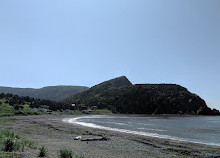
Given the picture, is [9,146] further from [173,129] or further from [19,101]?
[19,101]

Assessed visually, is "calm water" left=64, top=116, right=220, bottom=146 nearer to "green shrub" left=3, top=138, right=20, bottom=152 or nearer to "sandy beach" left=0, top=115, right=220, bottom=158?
"sandy beach" left=0, top=115, right=220, bottom=158

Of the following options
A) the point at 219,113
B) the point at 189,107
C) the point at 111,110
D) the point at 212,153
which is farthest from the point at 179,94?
the point at 212,153

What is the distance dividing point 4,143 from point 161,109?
624ft

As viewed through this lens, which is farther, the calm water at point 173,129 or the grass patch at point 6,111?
the grass patch at point 6,111

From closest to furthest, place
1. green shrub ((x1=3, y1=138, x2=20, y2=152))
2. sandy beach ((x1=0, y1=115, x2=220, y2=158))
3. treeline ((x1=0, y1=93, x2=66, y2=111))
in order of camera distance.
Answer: green shrub ((x1=3, y1=138, x2=20, y2=152)) → sandy beach ((x1=0, y1=115, x2=220, y2=158)) → treeline ((x1=0, y1=93, x2=66, y2=111))

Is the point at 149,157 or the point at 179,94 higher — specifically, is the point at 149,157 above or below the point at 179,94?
below

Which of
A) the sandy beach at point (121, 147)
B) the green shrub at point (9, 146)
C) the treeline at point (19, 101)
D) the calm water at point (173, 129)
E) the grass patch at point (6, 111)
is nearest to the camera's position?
the green shrub at point (9, 146)

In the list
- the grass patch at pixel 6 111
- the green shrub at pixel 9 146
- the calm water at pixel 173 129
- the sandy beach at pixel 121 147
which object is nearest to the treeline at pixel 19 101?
the grass patch at pixel 6 111

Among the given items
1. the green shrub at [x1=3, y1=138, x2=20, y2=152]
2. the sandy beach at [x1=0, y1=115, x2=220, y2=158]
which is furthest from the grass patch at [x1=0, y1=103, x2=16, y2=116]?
the green shrub at [x1=3, y1=138, x2=20, y2=152]

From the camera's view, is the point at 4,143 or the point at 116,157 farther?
the point at 116,157

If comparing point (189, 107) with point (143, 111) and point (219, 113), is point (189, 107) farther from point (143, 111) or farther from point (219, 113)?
point (143, 111)

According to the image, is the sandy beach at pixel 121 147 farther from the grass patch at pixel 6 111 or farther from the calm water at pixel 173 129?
the grass patch at pixel 6 111

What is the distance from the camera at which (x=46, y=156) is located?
13.0m

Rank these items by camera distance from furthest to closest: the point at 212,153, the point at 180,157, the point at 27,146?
the point at 212,153 → the point at 180,157 → the point at 27,146
